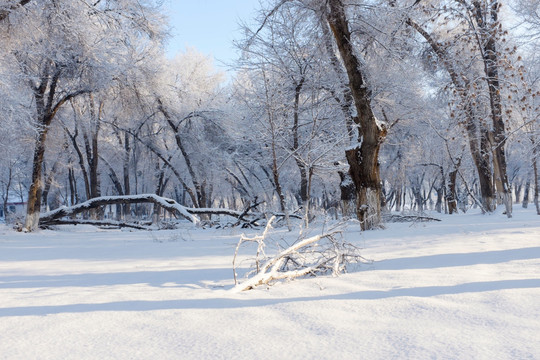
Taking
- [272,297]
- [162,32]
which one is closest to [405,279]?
[272,297]

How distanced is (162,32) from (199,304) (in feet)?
38.8

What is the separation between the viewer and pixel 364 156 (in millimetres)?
8789

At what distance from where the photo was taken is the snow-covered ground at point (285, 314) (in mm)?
1748

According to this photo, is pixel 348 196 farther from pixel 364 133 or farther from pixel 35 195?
pixel 35 195

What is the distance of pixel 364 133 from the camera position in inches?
347

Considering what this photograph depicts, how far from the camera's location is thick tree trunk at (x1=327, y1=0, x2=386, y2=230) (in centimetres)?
861

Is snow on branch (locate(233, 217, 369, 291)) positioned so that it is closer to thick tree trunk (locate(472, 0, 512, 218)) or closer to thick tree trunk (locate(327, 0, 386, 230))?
thick tree trunk (locate(327, 0, 386, 230))

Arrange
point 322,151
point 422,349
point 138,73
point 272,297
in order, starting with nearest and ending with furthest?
point 422,349 → point 272,297 → point 322,151 → point 138,73

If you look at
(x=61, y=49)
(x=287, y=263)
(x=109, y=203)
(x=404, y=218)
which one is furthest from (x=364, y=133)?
(x=109, y=203)

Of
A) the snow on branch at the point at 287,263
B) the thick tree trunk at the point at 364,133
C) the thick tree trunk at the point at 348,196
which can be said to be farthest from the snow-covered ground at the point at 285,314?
the thick tree trunk at the point at 348,196

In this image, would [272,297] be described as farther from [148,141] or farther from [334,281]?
[148,141]

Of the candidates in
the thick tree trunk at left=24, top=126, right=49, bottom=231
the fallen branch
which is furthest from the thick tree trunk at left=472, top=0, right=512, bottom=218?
the thick tree trunk at left=24, top=126, right=49, bottom=231

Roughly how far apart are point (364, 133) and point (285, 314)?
23.2 ft

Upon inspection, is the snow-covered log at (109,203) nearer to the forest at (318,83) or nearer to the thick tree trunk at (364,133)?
the forest at (318,83)
